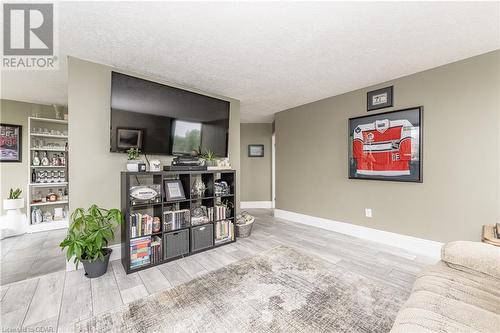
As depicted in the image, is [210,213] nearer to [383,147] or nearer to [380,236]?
[380,236]

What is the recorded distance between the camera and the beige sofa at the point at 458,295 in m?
0.86

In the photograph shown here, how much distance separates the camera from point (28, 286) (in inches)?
73.5

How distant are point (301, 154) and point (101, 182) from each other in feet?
10.3

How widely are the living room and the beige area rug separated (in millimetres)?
13

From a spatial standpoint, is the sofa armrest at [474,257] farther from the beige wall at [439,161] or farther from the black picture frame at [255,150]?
the black picture frame at [255,150]

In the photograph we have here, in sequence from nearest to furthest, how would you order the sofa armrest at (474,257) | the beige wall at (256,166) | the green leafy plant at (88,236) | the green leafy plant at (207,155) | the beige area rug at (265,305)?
1. the sofa armrest at (474,257)
2. the beige area rug at (265,305)
3. the green leafy plant at (88,236)
4. the green leafy plant at (207,155)
5. the beige wall at (256,166)

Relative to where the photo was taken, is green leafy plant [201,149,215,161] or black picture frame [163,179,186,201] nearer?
black picture frame [163,179,186,201]

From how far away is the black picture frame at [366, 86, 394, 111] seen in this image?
277 centimetres

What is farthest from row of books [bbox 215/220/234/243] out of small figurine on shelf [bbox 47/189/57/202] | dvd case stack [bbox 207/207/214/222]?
small figurine on shelf [bbox 47/189/57/202]

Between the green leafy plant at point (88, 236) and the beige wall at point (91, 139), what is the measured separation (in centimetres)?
23

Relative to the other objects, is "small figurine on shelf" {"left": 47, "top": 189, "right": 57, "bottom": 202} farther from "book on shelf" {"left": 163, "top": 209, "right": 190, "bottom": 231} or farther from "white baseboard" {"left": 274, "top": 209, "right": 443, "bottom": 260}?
"white baseboard" {"left": 274, "top": 209, "right": 443, "bottom": 260}

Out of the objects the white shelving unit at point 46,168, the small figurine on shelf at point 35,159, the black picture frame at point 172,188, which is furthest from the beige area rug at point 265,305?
the small figurine on shelf at point 35,159

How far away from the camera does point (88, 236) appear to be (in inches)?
77.9

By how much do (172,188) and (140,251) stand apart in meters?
0.75
